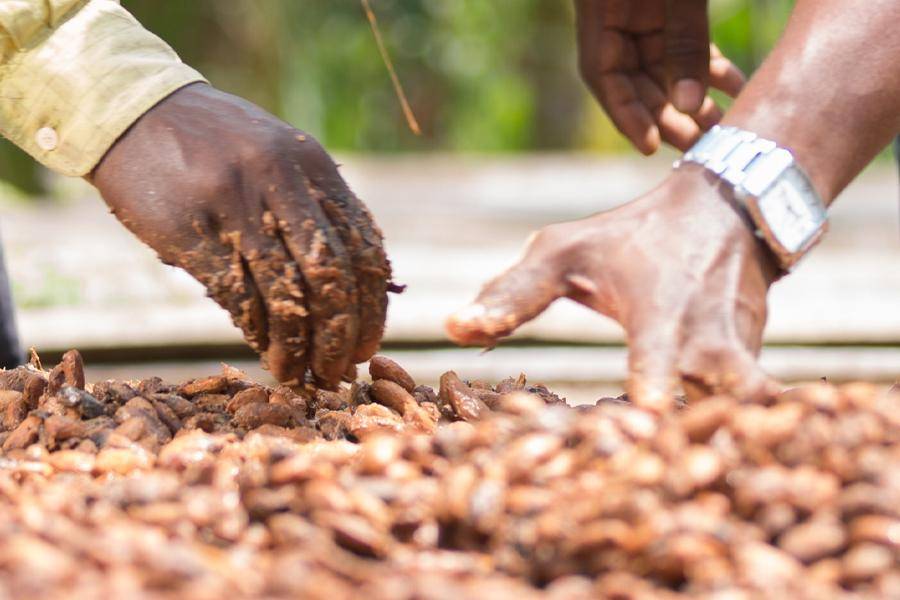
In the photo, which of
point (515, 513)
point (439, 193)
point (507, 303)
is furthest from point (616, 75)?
point (439, 193)

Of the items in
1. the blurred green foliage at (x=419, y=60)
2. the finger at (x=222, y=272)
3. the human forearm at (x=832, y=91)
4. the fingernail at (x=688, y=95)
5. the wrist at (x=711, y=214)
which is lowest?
the blurred green foliage at (x=419, y=60)

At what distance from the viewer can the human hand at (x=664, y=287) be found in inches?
45.3

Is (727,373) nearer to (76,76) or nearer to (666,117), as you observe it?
(76,76)

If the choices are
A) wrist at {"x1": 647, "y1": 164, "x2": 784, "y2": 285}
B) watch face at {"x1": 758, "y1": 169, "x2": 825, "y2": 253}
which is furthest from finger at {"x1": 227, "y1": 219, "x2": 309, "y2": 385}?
watch face at {"x1": 758, "y1": 169, "x2": 825, "y2": 253}

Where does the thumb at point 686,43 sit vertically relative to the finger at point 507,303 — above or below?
above

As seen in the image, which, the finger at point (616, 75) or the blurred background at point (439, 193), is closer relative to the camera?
the finger at point (616, 75)

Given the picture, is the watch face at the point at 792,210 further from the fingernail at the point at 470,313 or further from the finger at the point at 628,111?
the finger at the point at 628,111

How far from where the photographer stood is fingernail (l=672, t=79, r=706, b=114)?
80.7 inches

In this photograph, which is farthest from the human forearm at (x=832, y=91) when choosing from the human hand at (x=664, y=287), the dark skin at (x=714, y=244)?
the human hand at (x=664, y=287)

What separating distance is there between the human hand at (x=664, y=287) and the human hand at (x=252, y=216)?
249 millimetres

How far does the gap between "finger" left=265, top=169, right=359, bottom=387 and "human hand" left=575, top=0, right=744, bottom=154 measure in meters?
0.86

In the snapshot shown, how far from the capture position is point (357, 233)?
1.41m

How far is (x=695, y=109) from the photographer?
80.6 inches

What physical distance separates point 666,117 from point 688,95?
0.28ft
